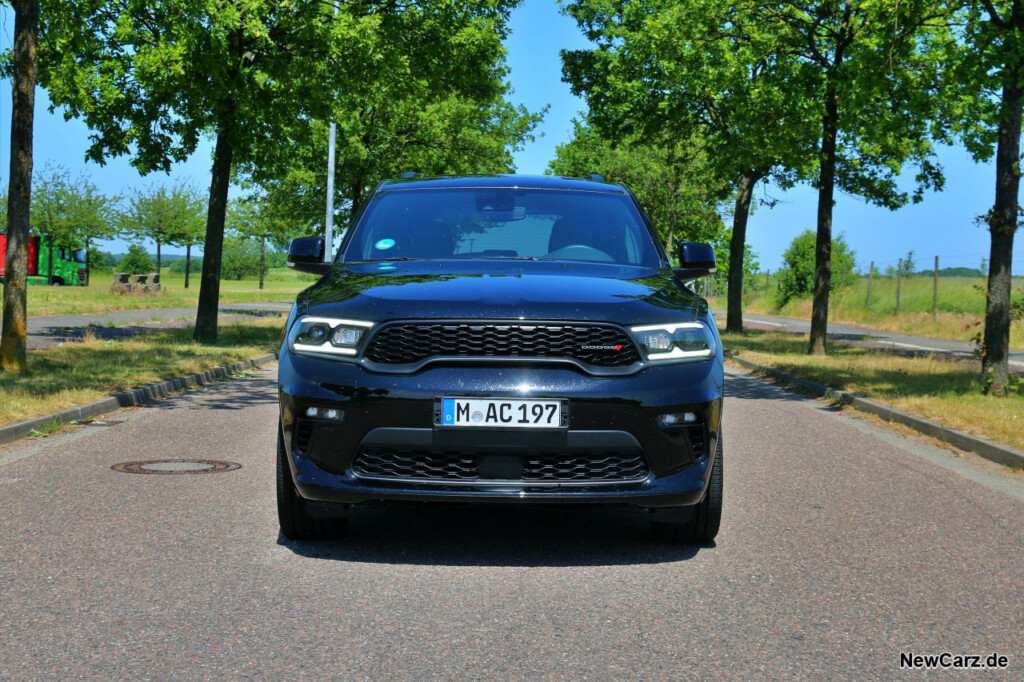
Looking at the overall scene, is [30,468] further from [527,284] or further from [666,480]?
[666,480]

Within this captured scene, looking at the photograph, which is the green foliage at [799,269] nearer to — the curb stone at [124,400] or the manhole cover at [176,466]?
the curb stone at [124,400]

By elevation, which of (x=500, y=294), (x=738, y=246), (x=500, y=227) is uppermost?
(x=738, y=246)

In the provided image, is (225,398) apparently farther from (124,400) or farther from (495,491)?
(495,491)

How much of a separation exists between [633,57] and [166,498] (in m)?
18.6

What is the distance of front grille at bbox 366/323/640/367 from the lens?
4.75m

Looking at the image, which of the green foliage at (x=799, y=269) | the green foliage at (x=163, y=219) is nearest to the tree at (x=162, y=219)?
the green foliage at (x=163, y=219)

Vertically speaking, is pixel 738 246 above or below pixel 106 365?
above

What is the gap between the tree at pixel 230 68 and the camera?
51.4 feet

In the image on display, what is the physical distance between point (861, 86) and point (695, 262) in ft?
24.6

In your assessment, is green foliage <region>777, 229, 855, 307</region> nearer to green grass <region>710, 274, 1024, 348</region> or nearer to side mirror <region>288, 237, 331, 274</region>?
green grass <region>710, 274, 1024, 348</region>

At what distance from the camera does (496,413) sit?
4637 millimetres

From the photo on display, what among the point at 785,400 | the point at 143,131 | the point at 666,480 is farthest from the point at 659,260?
the point at 143,131

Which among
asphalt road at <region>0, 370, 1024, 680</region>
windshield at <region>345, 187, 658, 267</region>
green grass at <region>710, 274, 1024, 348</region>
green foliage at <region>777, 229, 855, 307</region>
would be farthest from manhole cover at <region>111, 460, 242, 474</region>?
green foliage at <region>777, 229, 855, 307</region>

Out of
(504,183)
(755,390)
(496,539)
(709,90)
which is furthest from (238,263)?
(496,539)
